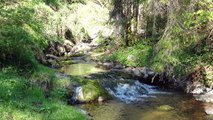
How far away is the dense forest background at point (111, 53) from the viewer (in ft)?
33.8

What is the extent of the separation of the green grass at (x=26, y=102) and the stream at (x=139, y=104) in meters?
1.51

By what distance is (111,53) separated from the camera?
23.1 metres

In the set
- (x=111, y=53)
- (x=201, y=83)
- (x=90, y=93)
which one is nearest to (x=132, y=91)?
(x=90, y=93)

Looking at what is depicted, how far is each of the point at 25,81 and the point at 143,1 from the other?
10715 mm

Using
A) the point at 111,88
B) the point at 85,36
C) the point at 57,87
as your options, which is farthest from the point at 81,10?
the point at 57,87

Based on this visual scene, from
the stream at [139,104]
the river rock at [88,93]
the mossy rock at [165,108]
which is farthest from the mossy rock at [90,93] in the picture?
the mossy rock at [165,108]

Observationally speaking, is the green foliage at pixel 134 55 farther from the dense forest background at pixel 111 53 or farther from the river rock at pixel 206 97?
the river rock at pixel 206 97

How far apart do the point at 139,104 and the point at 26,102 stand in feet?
15.6

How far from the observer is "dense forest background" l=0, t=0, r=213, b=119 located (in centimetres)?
1029

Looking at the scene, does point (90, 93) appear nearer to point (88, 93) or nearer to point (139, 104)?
point (88, 93)

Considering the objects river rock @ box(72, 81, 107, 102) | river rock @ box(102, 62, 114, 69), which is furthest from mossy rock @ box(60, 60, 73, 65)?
river rock @ box(72, 81, 107, 102)

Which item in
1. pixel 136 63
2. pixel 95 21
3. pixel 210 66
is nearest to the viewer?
pixel 210 66

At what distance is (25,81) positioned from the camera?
11.3 metres

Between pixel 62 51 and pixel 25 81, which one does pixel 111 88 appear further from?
pixel 62 51
